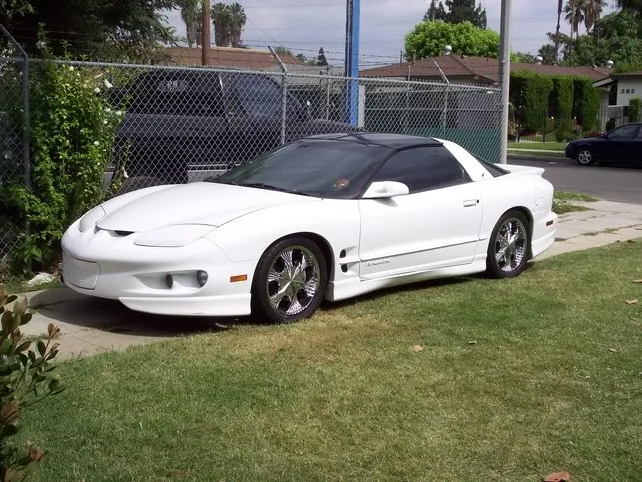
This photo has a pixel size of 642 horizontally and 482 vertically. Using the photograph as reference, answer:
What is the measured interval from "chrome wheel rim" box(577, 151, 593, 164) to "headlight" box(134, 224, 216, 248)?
70.0ft

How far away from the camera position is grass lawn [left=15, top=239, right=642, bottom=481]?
150 inches

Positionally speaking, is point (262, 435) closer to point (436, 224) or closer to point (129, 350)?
point (129, 350)

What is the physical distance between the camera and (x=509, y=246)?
7895 mm

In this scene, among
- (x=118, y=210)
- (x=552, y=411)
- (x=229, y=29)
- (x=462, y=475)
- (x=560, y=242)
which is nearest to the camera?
(x=462, y=475)

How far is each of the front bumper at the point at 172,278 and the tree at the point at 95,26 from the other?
19.8 feet

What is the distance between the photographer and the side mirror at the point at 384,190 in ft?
22.0

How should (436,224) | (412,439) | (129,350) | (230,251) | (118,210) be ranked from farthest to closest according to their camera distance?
(436,224) < (118,210) < (230,251) < (129,350) < (412,439)

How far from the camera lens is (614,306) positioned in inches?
265

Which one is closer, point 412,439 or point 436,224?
point 412,439

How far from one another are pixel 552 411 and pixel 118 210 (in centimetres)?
360

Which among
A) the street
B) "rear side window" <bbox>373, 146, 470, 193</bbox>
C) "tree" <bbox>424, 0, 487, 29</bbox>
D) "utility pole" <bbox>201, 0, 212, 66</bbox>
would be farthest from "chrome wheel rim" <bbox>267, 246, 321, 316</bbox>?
"tree" <bbox>424, 0, 487, 29</bbox>

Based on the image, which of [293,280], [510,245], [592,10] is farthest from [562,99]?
[592,10]

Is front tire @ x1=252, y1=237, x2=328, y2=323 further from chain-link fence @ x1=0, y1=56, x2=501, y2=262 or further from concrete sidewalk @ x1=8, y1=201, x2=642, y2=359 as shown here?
chain-link fence @ x1=0, y1=56, x2=501, y2=262

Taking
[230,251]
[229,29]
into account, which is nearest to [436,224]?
[230,251]
